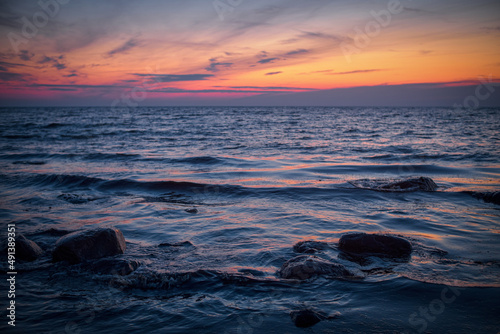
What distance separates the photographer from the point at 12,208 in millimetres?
7145

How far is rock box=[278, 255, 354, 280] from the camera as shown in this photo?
3.86 meters

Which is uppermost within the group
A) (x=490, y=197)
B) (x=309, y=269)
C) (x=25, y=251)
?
(x=25, y=251)

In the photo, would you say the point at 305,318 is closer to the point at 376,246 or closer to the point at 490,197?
the point at 376,246

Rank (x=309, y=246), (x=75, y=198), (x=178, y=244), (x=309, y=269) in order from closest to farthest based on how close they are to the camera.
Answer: (x=309, y=269) < (x=309, y=246) < (x=178, y=244) < (x=75, y=198)

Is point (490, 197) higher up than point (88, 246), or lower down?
lower down

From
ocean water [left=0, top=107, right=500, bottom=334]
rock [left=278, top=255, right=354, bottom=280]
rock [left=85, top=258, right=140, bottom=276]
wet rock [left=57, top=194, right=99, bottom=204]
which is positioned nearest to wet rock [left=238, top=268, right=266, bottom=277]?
ocean water [left=0, top=107, right=500, bottom=334]

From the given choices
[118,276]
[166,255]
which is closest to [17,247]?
[118,276]

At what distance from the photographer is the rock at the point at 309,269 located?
386cm

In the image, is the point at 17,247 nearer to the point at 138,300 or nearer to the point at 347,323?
the point at 138,300

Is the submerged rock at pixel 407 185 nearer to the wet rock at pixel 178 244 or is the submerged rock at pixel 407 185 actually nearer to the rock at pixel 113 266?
the wet rock at pixel 178 244

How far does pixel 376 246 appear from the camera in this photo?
468 centimetres

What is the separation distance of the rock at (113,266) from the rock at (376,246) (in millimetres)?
2979

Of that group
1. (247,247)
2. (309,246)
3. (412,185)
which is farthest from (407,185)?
(247,247)

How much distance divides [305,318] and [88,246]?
3.11m
